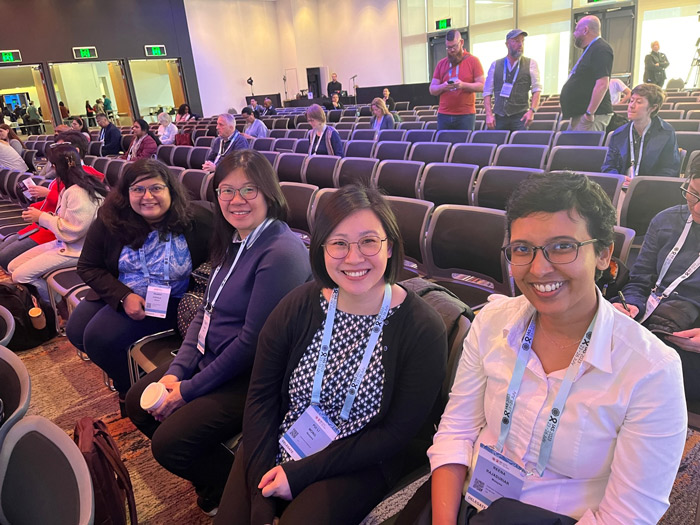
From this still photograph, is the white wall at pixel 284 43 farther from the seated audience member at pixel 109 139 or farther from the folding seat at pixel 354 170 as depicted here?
the folding seat at pixel 354 170

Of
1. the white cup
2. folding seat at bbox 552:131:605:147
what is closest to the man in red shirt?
folding seat at bbox 552:131:605:147

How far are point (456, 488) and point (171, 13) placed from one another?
74.4 ft

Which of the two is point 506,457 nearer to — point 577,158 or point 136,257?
point 136,257

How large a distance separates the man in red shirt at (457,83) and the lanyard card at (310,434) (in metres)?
5.22

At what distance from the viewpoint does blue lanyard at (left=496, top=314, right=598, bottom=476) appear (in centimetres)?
109

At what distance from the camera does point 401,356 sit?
1432 mm

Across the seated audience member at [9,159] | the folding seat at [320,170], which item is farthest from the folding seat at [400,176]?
the seated audience member at [9,159]

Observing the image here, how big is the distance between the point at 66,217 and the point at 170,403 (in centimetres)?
211

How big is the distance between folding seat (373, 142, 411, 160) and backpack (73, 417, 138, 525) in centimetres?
466

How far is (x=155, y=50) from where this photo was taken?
63.5 ft

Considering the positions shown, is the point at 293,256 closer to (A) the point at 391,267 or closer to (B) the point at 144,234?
(A) the point at 391,267

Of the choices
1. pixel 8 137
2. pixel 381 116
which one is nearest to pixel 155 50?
pixel 8 137

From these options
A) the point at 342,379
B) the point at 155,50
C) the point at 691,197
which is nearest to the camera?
the point at 342,379

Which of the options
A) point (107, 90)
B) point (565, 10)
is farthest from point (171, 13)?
point (565, 10)
